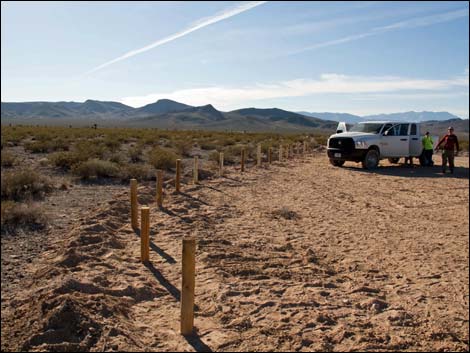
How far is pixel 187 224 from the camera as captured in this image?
780 cm

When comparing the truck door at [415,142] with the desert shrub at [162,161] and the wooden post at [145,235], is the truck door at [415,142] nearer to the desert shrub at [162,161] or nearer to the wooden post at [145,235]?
the desert shrub at [162,161]

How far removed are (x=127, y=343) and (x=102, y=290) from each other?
1.14 meters

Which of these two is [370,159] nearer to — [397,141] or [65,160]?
[397,141]

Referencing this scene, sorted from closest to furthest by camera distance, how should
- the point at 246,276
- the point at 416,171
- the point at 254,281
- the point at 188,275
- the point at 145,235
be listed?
the point at 188,275, the point at 254,281, the point at 246,276, the point at 145,235, the point at 416,171

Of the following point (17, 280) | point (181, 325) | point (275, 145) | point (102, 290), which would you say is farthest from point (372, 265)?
point (275, 145)

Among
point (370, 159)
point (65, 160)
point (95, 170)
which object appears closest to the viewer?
point (95, 170)

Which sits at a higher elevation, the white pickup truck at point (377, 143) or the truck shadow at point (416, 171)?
the white pickup truck at point (377, 143)

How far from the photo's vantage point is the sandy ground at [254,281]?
3896 millimetres

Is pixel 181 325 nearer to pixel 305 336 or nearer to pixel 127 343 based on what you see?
pixel 127 343


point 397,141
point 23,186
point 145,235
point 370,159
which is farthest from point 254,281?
point 397,141

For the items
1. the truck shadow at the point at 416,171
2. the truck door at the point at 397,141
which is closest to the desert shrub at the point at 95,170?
the truck shadow at the point at 416,171

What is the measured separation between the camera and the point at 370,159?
1667cm

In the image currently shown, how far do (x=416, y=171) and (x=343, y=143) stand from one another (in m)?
2.80

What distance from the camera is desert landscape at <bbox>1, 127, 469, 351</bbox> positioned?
3.91m
